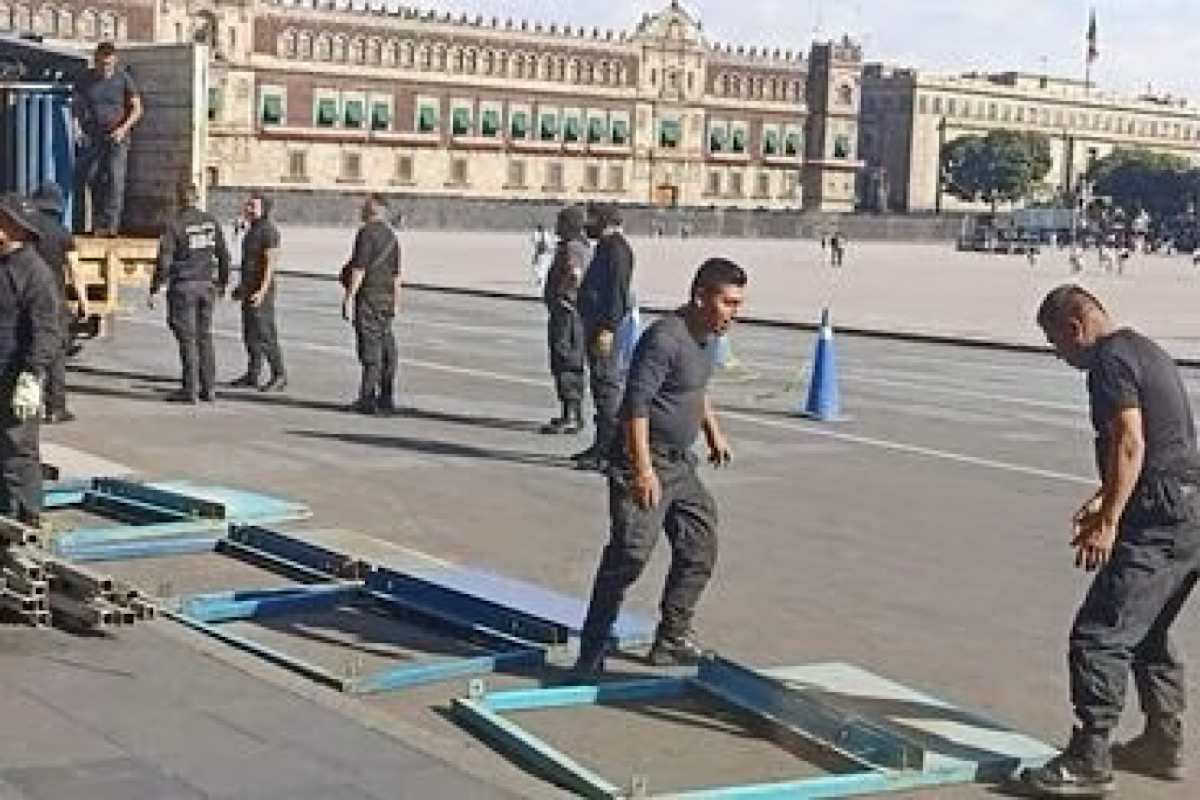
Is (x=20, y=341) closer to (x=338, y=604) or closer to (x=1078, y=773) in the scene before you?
(x=338, y=604)

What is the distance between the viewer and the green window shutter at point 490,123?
11531 cm

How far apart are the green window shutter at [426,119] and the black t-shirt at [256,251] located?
96.5 meters

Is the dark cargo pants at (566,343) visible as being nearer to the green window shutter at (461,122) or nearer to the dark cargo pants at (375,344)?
the dark cargo pants at (375,344)

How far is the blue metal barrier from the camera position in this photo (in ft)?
50.0

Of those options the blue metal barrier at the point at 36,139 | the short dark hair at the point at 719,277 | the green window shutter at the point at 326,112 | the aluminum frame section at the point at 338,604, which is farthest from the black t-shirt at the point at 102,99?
the green window shutter at the point at 326,112

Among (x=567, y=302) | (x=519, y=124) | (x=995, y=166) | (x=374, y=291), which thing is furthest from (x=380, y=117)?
Answer: (x=567, y=302)

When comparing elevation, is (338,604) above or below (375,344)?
below

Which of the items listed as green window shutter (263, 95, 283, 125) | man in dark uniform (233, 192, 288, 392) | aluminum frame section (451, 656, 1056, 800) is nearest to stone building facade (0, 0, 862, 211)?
green window shutter (263, 95, 283, 125)

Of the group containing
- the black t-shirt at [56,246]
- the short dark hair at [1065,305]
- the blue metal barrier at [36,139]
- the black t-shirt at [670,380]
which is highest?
the blue metal barrier at [36,139]

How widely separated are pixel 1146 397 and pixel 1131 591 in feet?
2.08

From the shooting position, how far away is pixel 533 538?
413 inches

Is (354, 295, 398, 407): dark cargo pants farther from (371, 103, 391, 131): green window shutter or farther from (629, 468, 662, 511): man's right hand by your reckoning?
(371, 103, 391, 131): green window shutter

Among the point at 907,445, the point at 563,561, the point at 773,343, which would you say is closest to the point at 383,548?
the point at 563,561

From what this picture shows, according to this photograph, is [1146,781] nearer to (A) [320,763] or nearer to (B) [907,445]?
(A) [320,763]
